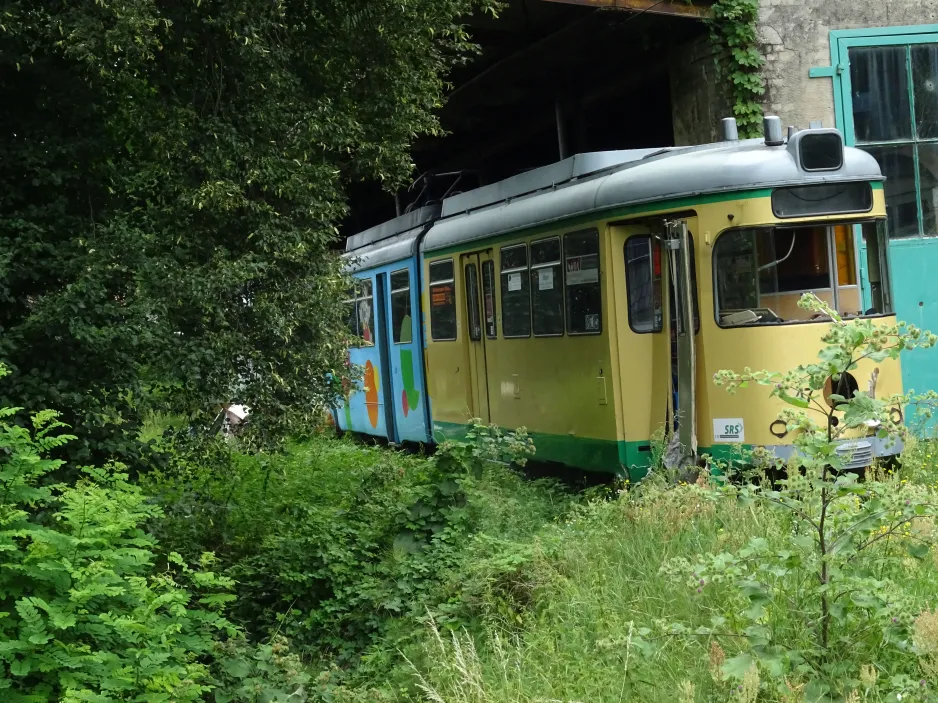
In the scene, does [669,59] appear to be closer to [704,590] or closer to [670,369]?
[670,369]

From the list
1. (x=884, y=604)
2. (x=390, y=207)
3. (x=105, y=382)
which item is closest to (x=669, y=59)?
(x=105, y=382)

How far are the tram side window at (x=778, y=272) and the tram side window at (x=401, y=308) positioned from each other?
674 centimetres

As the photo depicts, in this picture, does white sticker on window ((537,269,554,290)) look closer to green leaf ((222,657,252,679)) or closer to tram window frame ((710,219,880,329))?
tram window frame ((710,219,880,329))

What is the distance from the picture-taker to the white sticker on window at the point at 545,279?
1103 centimetres

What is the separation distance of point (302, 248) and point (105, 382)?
1701mm

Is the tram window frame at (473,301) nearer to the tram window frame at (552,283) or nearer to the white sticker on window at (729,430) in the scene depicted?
the tram window frame at (552,283)

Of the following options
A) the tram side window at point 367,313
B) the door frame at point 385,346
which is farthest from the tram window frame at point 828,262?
the tram side window at point 367,313

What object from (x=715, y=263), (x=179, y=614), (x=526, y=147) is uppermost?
(x=526, y=147)

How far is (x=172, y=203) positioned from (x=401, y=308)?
7.37 m

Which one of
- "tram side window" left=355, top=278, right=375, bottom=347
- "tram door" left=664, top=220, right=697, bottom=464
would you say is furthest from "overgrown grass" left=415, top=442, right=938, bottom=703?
"tram side window" left=355, top=278, right=375, bottom=347

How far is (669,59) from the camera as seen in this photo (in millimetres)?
14742

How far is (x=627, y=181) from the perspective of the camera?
32.1ft

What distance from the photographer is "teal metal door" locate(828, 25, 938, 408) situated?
13.7m

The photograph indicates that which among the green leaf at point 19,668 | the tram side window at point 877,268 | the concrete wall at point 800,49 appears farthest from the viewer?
the concrete wall at point 800,49
